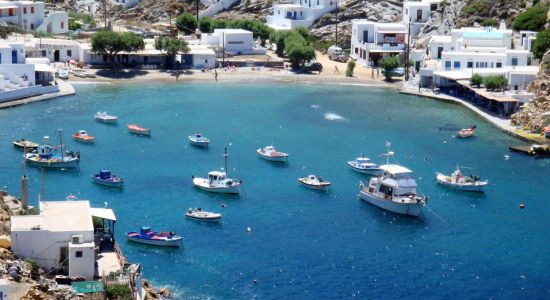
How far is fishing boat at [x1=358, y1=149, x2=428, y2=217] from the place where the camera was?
220 ft

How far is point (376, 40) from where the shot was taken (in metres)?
119

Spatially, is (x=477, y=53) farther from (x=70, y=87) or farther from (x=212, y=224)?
(x=212, y=224)

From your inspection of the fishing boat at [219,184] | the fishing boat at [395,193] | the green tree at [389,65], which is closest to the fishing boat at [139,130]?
the fishing boat at [219,184]

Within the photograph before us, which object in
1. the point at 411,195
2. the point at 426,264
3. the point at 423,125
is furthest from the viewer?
the point at 423,125

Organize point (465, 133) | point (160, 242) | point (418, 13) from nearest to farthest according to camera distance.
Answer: point (160, 242)
point (465, 133)
point (418, 13)

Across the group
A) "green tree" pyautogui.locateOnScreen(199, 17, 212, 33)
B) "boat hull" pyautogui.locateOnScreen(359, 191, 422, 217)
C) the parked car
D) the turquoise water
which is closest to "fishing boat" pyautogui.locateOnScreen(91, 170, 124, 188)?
the turquoise water

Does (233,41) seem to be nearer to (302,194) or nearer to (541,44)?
(541,44)

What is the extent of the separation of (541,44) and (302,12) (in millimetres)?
35399

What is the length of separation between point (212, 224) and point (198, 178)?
956cm

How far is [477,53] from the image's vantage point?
107 m

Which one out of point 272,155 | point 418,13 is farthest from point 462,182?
point 418,13

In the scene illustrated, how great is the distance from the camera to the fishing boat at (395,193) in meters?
67.2

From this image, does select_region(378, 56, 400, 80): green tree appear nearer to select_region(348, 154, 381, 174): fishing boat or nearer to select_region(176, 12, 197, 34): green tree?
select_region(176, 12, 197, 34): green tree

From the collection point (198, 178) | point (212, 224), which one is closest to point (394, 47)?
point (198, 178)
